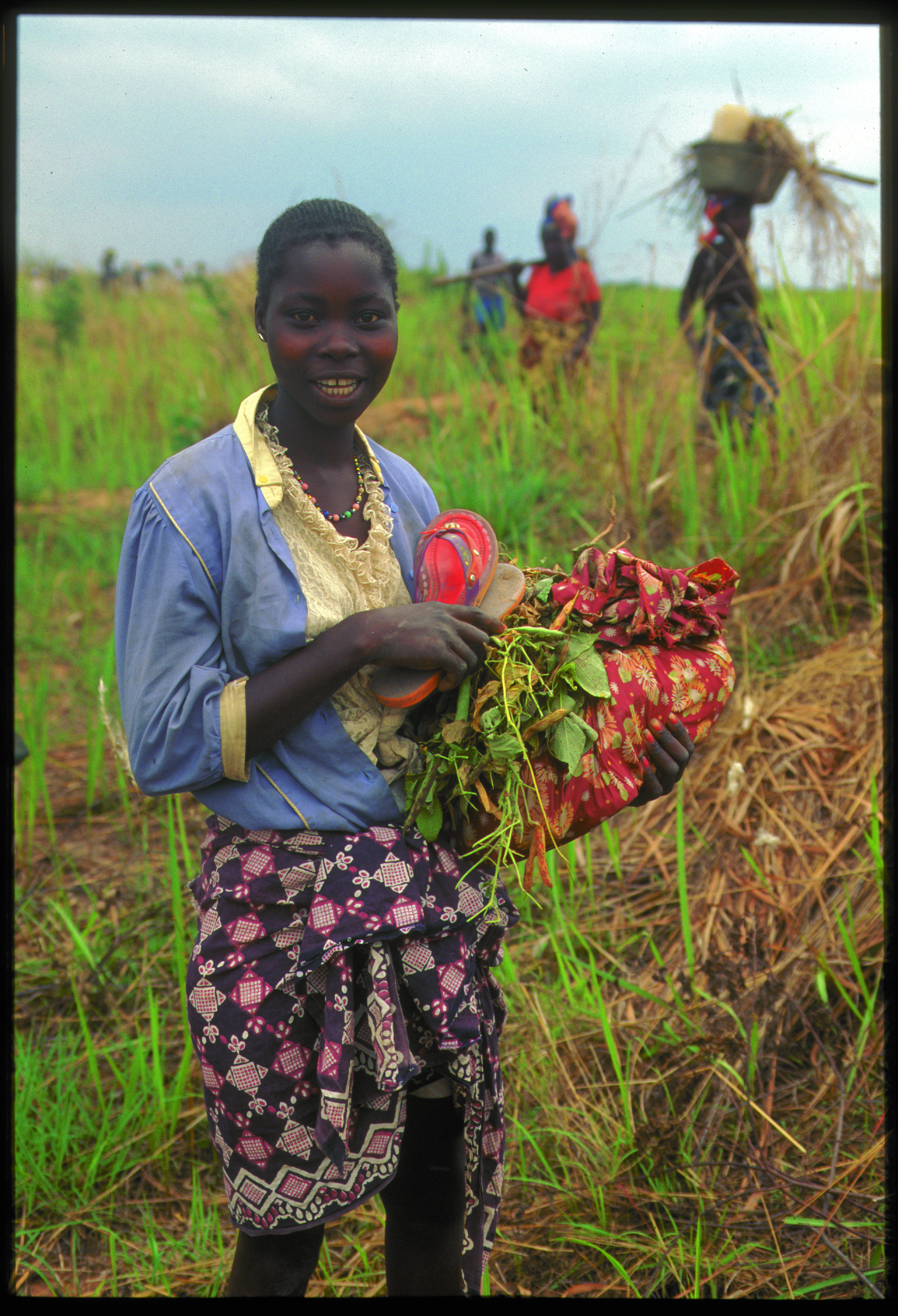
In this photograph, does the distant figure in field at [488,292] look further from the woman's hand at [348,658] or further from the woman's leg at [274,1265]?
the woman's leg at [274,1265]

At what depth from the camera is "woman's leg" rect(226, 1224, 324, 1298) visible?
1407 millimetres

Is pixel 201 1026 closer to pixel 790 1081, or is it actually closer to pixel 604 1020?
pixel 604 1020

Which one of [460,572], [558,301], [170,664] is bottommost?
[170,664]

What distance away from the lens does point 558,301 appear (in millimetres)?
5746

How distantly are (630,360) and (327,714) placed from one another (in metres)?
3.72

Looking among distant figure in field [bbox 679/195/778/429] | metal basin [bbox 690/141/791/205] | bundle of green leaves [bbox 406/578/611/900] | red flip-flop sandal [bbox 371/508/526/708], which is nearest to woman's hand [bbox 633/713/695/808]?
bundle of green leaves [bbox 406/578/611/900]

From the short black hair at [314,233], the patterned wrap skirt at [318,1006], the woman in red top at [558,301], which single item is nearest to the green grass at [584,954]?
the woman in red top at [558,301]

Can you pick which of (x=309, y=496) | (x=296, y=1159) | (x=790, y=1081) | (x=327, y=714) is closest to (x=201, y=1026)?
(x=296, y=1159)

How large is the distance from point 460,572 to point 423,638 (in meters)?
0.16

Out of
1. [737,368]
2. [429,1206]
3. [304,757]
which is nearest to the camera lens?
[304,757]

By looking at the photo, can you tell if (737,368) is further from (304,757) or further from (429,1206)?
(429,1206)

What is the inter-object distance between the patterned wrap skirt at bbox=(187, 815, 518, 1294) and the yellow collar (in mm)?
490

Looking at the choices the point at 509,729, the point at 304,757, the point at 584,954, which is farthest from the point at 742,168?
the point at 304,757

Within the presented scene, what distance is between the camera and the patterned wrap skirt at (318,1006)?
1.31 m
